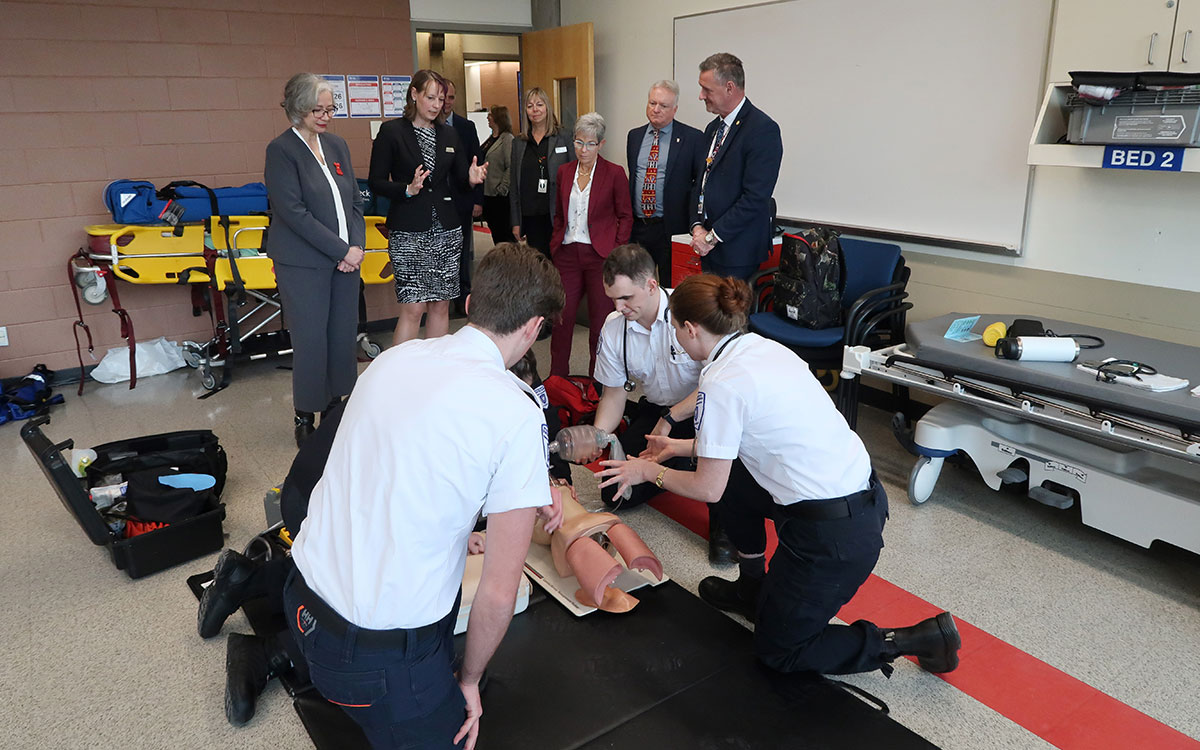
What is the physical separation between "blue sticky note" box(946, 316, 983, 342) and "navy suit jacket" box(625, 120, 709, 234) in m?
1.61

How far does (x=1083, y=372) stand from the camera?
296 cm

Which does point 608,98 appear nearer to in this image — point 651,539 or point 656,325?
point 656,325

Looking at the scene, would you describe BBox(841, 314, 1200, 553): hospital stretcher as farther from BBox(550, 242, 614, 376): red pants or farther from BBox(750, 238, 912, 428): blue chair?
BBox(550, 242, 614, 376): red pants

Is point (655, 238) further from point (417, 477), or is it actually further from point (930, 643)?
point (417, 477)

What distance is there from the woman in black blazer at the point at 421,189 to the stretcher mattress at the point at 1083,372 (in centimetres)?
248

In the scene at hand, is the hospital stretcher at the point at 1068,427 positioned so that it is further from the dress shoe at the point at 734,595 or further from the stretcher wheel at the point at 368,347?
the stretcher wheel at the point at 368,347

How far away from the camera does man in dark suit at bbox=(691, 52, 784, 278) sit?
4.04 metres

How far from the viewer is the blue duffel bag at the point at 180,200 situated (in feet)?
15.7

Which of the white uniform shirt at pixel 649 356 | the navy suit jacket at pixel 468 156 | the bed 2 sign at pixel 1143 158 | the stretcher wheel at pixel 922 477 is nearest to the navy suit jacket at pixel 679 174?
the navy suit jacket at pixel 468 156

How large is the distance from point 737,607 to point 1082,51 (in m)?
2.72

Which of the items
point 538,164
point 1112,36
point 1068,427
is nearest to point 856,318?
point 1068,427

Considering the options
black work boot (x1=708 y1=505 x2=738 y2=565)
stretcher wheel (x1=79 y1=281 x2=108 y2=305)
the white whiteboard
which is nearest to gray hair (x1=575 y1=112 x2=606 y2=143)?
the white whiteboard

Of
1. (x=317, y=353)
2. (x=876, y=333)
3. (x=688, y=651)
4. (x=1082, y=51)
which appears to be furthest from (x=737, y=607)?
(x=1082, y=51)

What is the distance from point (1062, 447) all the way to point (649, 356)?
5.27 ft
